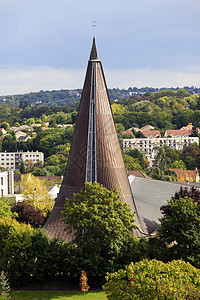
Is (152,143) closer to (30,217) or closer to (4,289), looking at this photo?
(30,217)

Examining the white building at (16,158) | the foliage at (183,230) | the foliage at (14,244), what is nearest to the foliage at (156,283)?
the foliage at (183,230)

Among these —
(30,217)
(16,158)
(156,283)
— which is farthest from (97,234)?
(16,158)

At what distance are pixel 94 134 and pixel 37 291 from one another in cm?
811

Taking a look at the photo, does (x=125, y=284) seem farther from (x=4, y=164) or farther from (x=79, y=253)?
(x=4, y=164)

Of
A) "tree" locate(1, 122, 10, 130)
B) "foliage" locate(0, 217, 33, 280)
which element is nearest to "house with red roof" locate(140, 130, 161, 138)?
"tree" locate(1, 122, 10, 130)

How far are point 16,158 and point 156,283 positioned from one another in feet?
364

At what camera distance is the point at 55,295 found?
19.5 meters

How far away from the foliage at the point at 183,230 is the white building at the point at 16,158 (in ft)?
328

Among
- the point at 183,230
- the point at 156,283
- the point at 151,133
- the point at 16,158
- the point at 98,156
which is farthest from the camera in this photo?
the point at 151,133

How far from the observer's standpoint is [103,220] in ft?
66.2

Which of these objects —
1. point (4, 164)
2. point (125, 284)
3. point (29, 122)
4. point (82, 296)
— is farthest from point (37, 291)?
point (29, 122)

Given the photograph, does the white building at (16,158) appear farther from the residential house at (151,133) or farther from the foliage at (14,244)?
the foliage at (14,244)

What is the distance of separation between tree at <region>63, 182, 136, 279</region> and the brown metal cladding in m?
3.91

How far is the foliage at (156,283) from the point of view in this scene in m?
14.7
